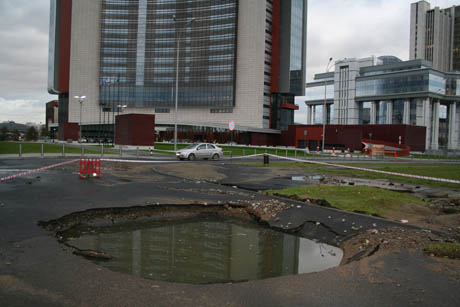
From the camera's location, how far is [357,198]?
439 inches

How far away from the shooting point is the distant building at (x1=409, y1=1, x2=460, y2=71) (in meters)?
154

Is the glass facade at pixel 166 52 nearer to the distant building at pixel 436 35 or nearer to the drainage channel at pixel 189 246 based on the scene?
the drainage channel at pixel 189 246

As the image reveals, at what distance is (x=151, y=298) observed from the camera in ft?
14.1

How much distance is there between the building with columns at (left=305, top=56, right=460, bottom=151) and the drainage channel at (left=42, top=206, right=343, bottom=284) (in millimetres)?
89277

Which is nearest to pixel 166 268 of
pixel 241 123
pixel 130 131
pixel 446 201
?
pixel 446 201

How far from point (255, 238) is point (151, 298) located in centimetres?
376

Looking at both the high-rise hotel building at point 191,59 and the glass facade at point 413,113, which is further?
the glass facade at point 413,113

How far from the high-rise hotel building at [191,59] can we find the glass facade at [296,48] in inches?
11.0

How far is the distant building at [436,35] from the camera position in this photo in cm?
15438

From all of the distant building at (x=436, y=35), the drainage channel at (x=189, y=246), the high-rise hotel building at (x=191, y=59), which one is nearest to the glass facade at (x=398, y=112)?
the high-rise hotel building at (x=191, y=59)

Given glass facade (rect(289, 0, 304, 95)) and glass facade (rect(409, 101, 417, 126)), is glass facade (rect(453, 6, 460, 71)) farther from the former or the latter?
glass facade (rect(289, 0, 304, 95))

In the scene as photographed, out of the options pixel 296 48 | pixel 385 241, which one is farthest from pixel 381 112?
pixel 385 241

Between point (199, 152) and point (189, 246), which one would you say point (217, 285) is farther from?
point (199, 152)

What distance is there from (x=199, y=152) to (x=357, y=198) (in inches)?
852
